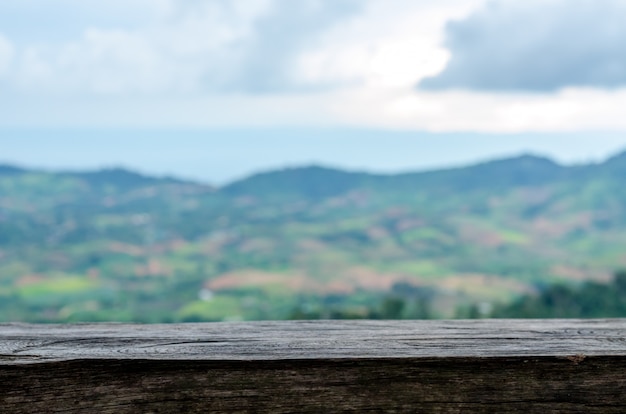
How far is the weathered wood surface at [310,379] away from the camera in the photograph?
42.4 inches

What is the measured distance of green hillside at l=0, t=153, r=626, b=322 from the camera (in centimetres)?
4884

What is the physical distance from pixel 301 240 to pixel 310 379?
69466 millimetres

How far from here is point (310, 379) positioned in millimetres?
1092

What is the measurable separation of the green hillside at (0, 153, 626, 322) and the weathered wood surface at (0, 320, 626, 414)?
93.1ft

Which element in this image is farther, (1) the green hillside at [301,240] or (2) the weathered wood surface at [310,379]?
(1) the green hillside at [301,240]

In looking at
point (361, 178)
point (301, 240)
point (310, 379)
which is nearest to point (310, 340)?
point (310, 379)

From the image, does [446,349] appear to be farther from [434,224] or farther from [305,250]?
[434,224]

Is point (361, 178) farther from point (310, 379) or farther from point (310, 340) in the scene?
point (310, 379)

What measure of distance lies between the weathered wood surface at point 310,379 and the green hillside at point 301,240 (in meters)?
28.4

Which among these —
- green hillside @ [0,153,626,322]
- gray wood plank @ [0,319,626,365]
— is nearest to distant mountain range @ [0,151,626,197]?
green hillside @ [0,153,626,322]

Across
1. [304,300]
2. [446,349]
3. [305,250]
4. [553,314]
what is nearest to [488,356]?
[446,349]

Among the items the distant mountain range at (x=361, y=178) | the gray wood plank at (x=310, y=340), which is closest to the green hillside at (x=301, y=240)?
the distant mountain range at (x=361, y=178)

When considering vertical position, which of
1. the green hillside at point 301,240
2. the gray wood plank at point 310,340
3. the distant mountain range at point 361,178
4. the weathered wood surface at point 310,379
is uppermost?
the distant mountain range at point 361,178

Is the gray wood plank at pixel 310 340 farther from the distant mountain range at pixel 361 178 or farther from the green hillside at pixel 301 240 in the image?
the distant mountain range at pixel 361 178
